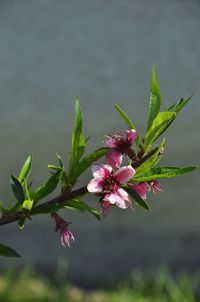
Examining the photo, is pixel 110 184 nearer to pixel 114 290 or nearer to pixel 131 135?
pixel 131 135

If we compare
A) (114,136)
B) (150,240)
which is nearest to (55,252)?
(150,240)

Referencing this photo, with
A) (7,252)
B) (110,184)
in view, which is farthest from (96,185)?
(7,252)

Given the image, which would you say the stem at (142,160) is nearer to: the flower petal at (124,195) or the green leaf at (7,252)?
the flower petal at (124,195)

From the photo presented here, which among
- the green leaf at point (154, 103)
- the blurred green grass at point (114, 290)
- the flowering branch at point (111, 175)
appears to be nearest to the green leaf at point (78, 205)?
the flowering branch at point (111, 175)

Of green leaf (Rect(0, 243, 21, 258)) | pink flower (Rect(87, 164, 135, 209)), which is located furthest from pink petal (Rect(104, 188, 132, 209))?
green leaf (Rect(0, 243, 21, 258))

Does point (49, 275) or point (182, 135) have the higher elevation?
point (182, 135)

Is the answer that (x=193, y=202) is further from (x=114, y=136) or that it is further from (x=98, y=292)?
(x=114, y=136)
